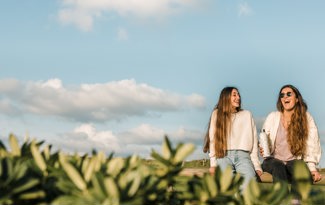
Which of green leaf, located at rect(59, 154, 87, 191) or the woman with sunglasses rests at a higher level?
the woman with sunglasses

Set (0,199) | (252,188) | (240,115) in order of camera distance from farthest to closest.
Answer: (240,115)
(252,188)
(0,199)

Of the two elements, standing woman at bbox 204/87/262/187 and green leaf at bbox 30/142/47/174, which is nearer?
green leaf at bbox 30/142/47/174

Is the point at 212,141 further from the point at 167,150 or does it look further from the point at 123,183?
the point at 123,183

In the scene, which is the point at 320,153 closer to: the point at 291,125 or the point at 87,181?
the point at 291,125

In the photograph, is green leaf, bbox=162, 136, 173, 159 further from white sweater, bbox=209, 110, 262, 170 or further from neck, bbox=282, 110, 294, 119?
neck, bbox=282, 110, 294, 119

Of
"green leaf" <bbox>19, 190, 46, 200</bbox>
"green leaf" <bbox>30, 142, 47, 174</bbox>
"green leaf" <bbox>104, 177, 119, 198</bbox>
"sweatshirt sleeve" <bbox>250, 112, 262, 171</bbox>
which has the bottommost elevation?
"green leaf" <bbox>19, 190, 46, 200</bbox>

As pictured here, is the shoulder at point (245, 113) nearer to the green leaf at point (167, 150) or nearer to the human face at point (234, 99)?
the human face at point (234, 99)

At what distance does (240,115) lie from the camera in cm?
866

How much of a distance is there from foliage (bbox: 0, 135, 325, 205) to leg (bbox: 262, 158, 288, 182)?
5890 mm

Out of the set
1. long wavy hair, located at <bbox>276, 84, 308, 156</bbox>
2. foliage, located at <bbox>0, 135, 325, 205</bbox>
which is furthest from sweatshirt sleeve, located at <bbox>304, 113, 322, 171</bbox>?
foliage, located at <bbox>0, 135, 325, 205</bbox>

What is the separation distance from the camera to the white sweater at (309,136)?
8625 mm

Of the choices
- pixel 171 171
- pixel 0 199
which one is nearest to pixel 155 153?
pixel 171 171

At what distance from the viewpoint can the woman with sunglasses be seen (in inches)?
335

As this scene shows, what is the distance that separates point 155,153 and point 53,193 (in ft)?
1.56
